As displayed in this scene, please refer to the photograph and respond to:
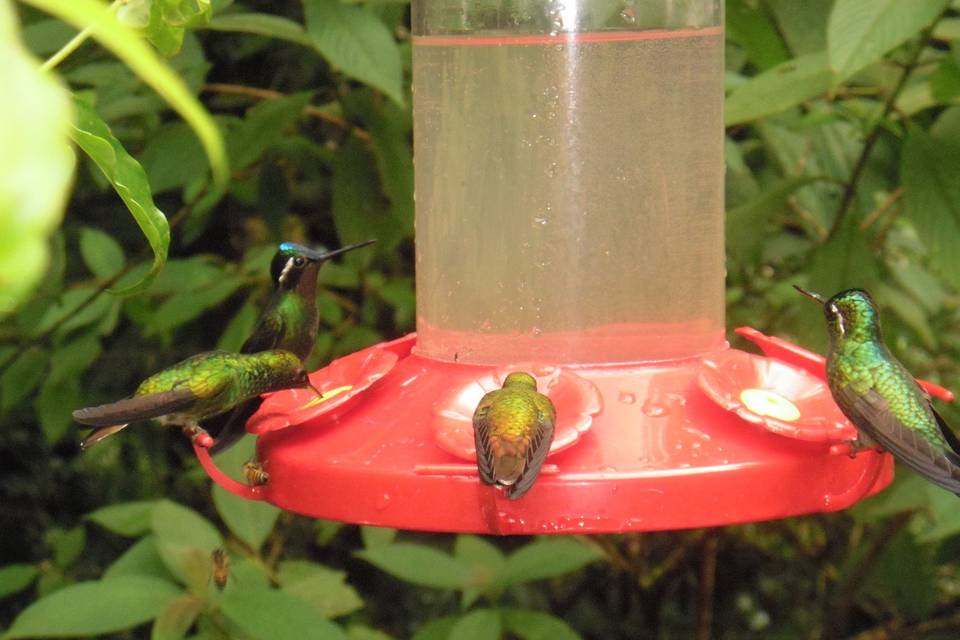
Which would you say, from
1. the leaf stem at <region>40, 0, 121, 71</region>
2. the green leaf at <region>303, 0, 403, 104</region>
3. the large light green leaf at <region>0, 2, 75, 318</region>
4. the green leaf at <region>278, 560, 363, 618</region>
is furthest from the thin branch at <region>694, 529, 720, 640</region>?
the large light green leaf at <region>0, 2, 75, 318</region>

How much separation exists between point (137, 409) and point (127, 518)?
1.63 m

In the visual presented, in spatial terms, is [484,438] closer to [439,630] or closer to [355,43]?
[355,43]

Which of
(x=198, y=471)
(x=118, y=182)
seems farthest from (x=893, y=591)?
(x=118, y=182)

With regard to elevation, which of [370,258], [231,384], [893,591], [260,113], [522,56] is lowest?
[893,591]

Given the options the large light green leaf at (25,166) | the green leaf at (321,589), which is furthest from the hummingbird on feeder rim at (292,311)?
the large light green leaf at (25,166)

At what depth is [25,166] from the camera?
27 cm

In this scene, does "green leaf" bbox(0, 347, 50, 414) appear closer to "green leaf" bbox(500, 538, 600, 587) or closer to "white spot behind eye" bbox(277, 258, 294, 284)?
"green leaf" bbox(500, 538, 600, 587)

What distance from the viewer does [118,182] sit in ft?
3.43

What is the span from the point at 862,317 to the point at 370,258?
2037mm

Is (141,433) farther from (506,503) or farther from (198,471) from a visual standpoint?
(506,503)

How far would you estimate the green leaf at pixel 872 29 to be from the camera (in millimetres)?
2217

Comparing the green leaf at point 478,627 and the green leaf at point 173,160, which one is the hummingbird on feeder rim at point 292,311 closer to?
the green leaf at point 173,160

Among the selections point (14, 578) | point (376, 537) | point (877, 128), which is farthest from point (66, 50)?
point (14, 578)

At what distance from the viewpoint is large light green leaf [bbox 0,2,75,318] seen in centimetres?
27
